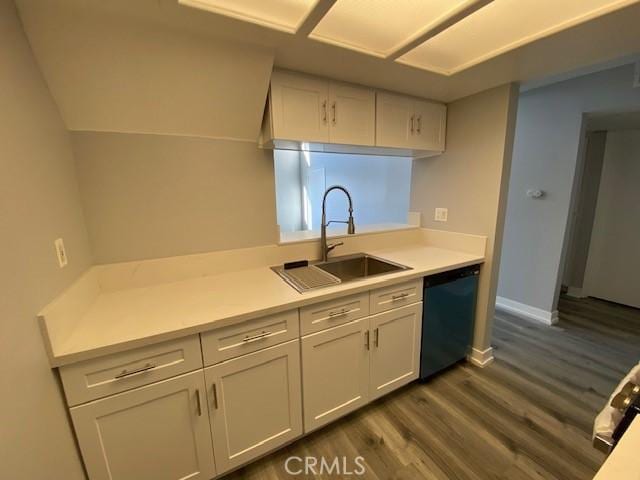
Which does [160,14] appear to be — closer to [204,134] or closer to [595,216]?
[204,134]

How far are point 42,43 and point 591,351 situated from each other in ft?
13.1

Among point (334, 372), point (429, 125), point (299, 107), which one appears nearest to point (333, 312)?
point (334, 372)

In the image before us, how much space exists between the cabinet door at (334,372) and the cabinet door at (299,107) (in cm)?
112

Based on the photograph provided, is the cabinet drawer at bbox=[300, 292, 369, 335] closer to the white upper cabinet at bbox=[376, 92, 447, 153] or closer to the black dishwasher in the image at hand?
the black dishwasher

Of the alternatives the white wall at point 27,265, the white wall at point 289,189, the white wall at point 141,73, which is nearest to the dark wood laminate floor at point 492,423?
the white wall at point 27,265

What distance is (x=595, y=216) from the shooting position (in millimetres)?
3275

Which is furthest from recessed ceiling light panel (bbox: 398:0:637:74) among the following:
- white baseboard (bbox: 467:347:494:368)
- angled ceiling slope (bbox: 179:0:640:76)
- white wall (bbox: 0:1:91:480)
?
white baseboard (bbox: 467:347:494:368)

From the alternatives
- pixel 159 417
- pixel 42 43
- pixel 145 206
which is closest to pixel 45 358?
pixel 159 417

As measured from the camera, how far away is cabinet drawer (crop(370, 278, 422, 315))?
157 centimetres

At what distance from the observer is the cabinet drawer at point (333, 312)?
1353 millimetres

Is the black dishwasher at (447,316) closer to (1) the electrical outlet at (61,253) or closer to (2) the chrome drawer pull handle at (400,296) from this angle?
(2) the chrome drawer pull handle at (400,296)

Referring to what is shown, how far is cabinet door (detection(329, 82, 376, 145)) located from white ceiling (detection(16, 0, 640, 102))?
6 centimetres

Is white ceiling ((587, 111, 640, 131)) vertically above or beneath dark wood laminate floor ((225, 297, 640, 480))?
above

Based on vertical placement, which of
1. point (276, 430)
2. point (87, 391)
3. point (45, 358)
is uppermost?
point (45, 358)
